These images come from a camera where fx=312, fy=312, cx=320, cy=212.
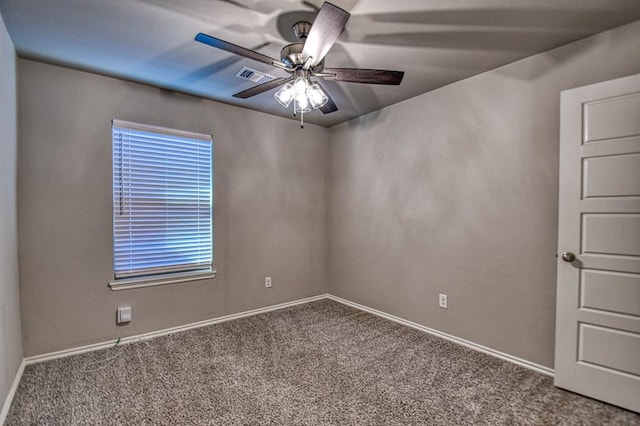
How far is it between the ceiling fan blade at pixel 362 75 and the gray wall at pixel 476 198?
3.59 ft

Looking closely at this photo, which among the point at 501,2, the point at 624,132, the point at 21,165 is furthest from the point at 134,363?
the point at 624,132

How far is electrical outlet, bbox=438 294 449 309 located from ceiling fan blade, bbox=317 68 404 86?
1964 millimetres

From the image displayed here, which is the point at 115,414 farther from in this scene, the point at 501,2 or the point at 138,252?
the point at 501,2

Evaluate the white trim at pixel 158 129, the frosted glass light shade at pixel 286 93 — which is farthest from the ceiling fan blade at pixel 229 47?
the white trim at pixel 158 129

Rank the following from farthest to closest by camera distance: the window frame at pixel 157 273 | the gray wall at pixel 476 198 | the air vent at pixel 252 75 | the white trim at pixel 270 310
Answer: the window frame at pixel 157 273, the air vent at pixel 252 75, the white trim at pixel 270 310, the gray wall at pixel 476 198

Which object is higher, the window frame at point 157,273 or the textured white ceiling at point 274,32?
the textured white ceiling at point 274,32

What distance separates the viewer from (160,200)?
2941 mm

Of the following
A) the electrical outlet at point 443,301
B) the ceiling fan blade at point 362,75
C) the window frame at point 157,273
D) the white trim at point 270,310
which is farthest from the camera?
the electrical outlet at point 443,301

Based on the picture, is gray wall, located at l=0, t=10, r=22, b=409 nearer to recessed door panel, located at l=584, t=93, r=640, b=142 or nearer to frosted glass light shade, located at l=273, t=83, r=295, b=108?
frosted glass light shade, located at l=273, t=83, r=295, b=108

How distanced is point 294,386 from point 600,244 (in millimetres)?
2175

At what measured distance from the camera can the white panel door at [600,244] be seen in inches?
72.8

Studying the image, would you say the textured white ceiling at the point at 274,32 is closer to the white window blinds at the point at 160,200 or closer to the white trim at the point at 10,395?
the white window blinds at the point at 160,200

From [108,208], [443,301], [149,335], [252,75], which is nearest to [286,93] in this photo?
[252,75]

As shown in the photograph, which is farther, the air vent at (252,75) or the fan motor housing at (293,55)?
the air vent at (252,75)
